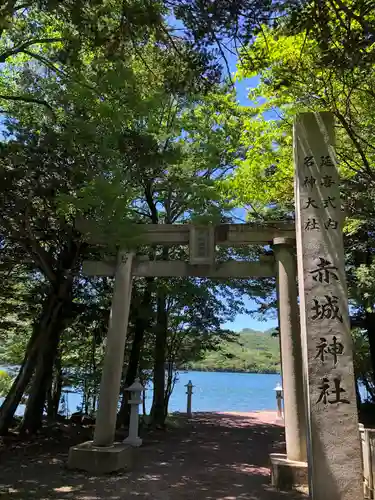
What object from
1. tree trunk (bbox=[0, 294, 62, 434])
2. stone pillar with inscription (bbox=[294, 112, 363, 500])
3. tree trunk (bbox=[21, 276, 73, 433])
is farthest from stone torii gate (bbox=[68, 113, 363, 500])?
tree trunk (bbox=[0, 294, 62, 434])

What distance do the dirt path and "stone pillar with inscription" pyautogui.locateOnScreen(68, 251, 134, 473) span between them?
22 cm

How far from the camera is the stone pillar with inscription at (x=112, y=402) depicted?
6352 millimetres

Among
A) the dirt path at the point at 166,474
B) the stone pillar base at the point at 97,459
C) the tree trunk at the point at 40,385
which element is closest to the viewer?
the dirt path at the point at 166,474

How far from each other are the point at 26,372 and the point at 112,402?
3.33m

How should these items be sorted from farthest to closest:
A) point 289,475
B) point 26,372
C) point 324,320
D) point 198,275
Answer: point 26,372, point 198,275, point 289,475, point 324,320

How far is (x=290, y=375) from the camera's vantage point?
658 cm

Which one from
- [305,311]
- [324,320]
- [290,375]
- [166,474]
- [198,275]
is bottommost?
[166,474]

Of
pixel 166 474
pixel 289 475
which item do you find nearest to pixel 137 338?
pixel 166 474

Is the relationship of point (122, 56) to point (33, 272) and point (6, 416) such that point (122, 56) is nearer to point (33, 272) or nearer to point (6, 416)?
point (6, 416)

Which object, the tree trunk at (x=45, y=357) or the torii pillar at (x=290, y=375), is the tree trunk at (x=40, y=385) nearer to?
the tree trunk at (x=45, y=357)

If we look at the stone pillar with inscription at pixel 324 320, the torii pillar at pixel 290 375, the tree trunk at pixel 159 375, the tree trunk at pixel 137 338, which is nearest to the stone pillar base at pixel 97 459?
the torii pillar at pixel 290 375

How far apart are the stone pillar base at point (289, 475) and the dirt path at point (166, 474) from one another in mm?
198

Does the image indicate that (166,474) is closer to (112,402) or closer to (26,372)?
(112,402)

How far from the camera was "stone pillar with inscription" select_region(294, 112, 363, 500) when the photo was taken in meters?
4.24
